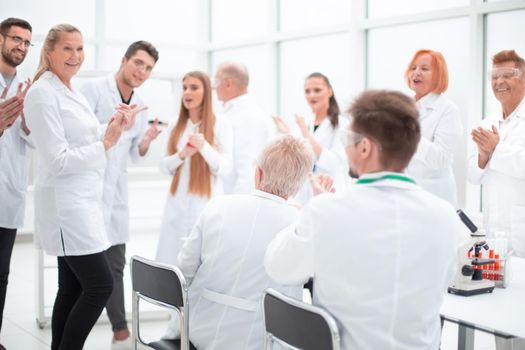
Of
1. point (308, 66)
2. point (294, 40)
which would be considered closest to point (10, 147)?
point (308, 66)

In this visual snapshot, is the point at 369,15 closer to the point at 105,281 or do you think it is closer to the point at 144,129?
the point at 144,129

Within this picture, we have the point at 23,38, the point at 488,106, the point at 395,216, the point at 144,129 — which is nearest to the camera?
the point at 395,216

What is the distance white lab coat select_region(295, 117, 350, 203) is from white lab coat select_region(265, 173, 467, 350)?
2.45 metres

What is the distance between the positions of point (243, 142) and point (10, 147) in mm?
1520

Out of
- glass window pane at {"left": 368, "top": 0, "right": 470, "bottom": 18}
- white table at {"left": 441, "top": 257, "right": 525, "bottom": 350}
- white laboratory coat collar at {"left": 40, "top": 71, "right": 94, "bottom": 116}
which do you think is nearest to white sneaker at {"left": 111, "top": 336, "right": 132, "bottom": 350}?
white laboratory coat collar at {"left": 40, "top": 71, "right": 94, "bottom": 116}

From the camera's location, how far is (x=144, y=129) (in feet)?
12.6

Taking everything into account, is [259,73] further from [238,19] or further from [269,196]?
[269,196]

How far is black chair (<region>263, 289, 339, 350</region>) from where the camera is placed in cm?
162

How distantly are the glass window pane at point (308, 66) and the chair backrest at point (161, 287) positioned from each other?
3772 mm

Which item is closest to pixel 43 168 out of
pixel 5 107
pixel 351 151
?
pixel 5 107

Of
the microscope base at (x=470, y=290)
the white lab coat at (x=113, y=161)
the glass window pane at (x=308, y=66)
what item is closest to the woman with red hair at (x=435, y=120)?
the microscope base at (x=470, y=290)

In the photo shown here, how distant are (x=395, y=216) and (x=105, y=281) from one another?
5.32ft

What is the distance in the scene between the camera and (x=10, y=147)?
10.8ft

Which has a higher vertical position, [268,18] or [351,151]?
[268,18]
